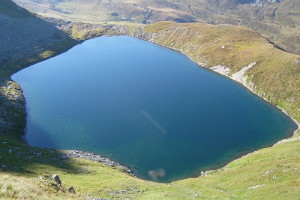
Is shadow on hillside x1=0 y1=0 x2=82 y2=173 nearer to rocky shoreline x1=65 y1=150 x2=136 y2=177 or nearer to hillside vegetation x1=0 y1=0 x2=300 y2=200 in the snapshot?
hillside vegetation x1=0 y1=0 x2=300 y2=200

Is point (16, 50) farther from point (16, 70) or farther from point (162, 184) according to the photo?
point (162, 184)

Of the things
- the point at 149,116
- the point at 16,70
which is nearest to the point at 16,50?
the point at 16,70

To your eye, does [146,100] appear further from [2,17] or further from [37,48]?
[2,17]

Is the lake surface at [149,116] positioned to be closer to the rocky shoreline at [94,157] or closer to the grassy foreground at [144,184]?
the rocky shoreline at [94,157]

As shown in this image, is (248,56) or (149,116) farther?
(248,56)

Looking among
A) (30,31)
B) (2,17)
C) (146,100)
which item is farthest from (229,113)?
(2,17)

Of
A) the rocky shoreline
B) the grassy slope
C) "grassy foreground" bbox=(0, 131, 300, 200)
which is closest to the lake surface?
the rocky shoreline

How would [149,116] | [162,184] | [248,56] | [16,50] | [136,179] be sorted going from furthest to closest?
[16,50], [248,56], [149,116], [136,179], [162,184]

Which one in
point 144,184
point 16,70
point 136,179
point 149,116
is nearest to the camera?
point 144,184

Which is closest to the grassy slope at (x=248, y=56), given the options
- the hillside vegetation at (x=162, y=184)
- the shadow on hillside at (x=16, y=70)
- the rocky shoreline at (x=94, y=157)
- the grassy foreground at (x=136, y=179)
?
the hillside vegetation at (x=162, y=184)
